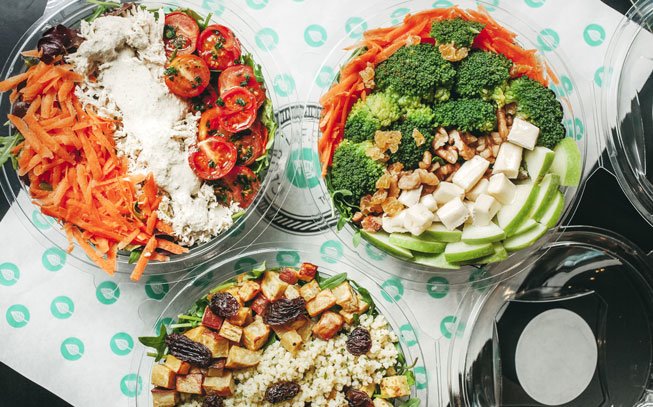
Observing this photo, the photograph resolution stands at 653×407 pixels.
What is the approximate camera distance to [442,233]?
2.11 metres

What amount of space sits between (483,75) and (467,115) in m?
0.17

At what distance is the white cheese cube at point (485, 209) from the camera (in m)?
2.09

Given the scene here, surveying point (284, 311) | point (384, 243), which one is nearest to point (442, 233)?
point (384, 243)

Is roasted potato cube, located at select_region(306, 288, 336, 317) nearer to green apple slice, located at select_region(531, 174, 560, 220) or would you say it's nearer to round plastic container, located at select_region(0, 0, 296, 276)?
round plastic container, located at select_region(0, 0, 296, 276)

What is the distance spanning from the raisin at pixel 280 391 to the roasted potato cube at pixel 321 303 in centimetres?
27

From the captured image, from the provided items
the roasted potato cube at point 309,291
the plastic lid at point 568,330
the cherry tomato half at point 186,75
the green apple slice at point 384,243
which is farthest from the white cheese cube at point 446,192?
the cherry tomato half at point 186,75

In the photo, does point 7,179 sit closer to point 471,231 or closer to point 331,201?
point 331,201

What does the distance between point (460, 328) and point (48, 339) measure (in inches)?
70.3

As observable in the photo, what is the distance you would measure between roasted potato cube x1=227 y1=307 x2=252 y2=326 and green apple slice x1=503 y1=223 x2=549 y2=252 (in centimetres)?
105

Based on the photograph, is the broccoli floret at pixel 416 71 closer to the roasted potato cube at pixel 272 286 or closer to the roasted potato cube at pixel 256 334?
the roasted potato cube at pixel 272 286

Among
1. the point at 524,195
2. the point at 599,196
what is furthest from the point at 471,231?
the point at 599,196

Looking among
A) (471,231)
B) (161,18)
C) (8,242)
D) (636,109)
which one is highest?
(636,109)

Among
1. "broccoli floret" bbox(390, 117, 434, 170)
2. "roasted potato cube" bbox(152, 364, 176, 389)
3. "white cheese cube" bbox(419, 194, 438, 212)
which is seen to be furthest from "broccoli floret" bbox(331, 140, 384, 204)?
"roasted potato cube" bbox(152, 364, 176, 389)

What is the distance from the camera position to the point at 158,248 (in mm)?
2139
